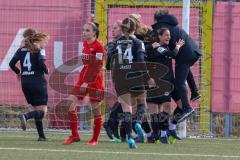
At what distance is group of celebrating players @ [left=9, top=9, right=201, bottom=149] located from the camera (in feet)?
34.2

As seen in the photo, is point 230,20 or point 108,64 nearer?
point 108,64

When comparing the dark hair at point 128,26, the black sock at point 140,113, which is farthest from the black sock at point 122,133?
the dark hair at point 128,26

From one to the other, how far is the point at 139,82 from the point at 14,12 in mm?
4554

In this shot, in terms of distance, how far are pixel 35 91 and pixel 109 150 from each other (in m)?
2.16

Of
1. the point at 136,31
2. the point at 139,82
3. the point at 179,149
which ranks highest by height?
the point at 136,31

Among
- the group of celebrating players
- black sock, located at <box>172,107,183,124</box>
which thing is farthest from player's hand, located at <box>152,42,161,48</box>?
black sock, located at <box>172,107,183,124</box>

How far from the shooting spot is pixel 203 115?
14141 mm

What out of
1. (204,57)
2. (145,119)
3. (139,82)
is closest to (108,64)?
(139,82)

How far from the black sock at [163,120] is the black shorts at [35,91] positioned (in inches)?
65.5

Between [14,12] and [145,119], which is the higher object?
[14,12]

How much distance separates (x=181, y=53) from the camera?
11.8 m

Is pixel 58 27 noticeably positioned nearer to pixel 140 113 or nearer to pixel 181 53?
pixel 181 53

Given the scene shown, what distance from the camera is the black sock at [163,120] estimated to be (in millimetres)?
11305

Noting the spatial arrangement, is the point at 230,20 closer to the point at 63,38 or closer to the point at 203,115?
the point at 203,115
